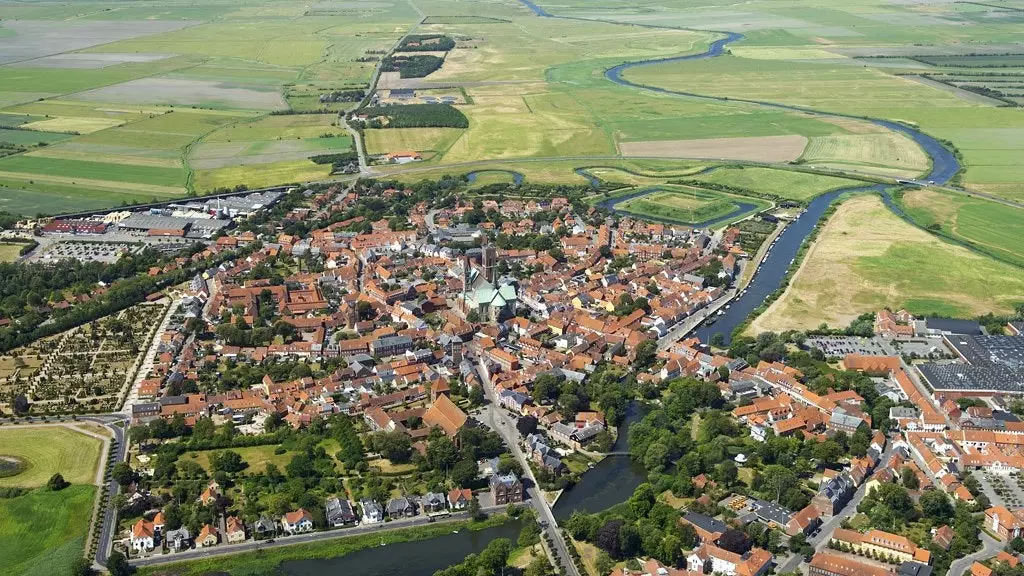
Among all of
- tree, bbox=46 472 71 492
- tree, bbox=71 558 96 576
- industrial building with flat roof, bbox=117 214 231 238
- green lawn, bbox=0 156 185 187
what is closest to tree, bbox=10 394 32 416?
tree, bbox=46 472 71 492

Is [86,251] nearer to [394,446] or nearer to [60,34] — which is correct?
[394,446]

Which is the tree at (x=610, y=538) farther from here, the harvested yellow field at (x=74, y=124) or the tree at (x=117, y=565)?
the harvested yellow field at (x=74, y=124)

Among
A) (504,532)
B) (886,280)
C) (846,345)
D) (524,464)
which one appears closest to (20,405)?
(524,464)

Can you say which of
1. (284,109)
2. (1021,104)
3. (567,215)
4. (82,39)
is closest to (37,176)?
(284,109)

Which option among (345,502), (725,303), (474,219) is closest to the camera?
(345,502)

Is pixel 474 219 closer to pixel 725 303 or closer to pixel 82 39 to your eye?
pixel 725 303

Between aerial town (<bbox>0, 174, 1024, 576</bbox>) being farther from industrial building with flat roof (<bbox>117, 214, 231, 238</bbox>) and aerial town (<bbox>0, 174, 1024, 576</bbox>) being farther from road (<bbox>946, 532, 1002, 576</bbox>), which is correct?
industrial building with flat roof (<bbox>117, 214, 231, 238</bbox>)
